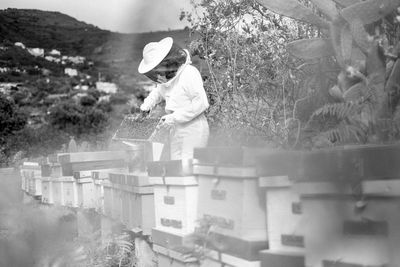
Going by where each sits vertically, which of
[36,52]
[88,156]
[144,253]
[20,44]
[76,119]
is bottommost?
[144,253]

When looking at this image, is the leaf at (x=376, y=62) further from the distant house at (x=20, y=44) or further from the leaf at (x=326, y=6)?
the distant house at (x=20, y=44)

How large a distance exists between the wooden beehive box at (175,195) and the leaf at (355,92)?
2.83 feet

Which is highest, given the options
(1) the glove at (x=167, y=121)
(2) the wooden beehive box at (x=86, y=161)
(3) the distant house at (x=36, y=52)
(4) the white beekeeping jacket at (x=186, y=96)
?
(3) the distant house at (x=36, y=52)

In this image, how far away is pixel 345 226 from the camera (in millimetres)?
2113

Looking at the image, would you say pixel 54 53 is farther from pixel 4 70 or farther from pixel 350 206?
pixel 350 206

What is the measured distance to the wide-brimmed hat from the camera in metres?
4.05

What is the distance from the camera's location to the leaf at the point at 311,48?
3.38 meters

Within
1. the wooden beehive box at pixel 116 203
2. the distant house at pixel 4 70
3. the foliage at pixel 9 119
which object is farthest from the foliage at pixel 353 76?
the distant house at pixel 4 70

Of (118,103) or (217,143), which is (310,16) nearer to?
(217,143)

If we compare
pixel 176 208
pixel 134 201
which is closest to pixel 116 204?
pixel 134 201

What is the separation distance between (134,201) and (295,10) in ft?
5.28

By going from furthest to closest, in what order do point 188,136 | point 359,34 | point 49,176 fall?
point 49,176 < point 188,136 < point 359,34

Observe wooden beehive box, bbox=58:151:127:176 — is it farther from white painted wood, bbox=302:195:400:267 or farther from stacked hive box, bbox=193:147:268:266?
white painted wood, bbox=302:195:400:267

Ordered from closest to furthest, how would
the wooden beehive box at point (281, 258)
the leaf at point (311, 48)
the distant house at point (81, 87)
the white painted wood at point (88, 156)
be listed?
the wooden beehive box at point (281, 258) < the leaf at point (311, 48) < the white painted wood at point (88, 156) < the distant house at point (81, 87)
